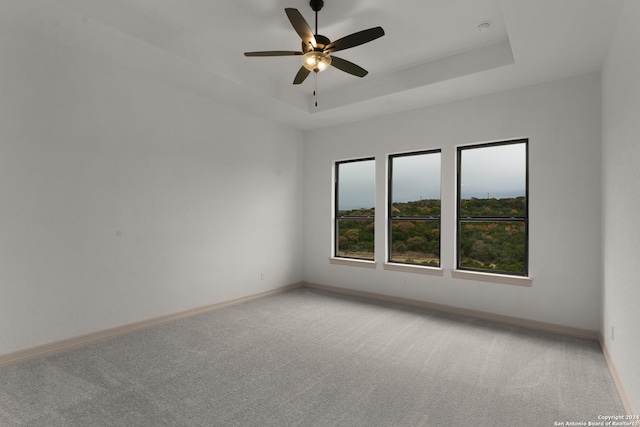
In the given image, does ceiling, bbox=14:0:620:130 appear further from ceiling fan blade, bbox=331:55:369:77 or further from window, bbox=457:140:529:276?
window, bbox=457:140:529:276

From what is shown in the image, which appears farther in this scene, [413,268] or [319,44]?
[413,268]

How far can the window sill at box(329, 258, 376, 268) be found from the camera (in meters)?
5.25

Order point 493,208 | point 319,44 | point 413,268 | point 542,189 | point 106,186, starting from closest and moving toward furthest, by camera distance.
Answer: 1. point 319,44
2. point 106,186
3. point 542,189
4. point 493,208
5. point 413,268

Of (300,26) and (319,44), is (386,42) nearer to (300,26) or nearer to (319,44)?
(319,44)

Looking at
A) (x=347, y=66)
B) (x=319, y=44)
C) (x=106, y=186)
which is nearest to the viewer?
(x=319, y=44)

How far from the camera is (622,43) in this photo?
97.0 inches

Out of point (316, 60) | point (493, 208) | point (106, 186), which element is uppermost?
point (316, 60)

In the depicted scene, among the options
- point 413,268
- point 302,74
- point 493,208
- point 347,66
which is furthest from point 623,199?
point 302,74

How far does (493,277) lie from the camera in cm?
414

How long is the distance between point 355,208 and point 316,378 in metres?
3.41

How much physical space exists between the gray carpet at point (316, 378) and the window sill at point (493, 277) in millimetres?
540

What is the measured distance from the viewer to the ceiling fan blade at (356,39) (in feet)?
8.46

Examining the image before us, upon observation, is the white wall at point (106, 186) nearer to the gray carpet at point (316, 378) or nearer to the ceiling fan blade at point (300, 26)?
the gray carpet at point (316, 378)

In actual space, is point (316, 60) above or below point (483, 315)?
above
